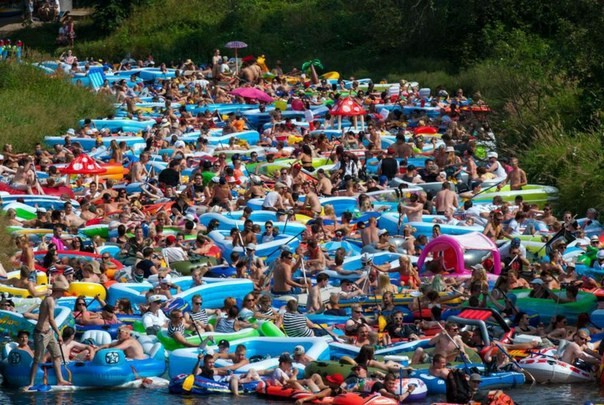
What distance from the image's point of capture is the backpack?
17.2 metres

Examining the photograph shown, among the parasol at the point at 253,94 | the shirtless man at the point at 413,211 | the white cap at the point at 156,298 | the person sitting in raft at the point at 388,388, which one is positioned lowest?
the parasol at the point at 253,94

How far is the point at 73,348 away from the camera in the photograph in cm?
1978

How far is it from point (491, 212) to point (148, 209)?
7291 mm

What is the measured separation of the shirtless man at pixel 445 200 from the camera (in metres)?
28.6

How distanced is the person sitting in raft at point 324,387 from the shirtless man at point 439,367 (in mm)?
1291

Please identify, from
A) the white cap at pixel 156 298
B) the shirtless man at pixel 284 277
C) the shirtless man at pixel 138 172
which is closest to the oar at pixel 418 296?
the shirtless man at pixel 284 277

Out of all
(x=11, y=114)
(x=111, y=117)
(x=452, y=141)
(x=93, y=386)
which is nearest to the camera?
(x=93, y=386)

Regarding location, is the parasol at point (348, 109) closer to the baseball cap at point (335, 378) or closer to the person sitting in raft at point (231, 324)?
the person sitting in raft at point (231, 324)

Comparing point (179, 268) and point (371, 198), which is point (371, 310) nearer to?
point (179, 268)

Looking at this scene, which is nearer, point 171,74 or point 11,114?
point 11,114

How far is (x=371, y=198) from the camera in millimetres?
29797

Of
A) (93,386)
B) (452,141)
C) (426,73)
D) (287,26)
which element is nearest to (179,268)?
(93,386)

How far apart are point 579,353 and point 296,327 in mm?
4209

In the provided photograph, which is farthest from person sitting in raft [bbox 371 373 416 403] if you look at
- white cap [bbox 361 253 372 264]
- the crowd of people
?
white cap [bbox 361 253 372 264]
